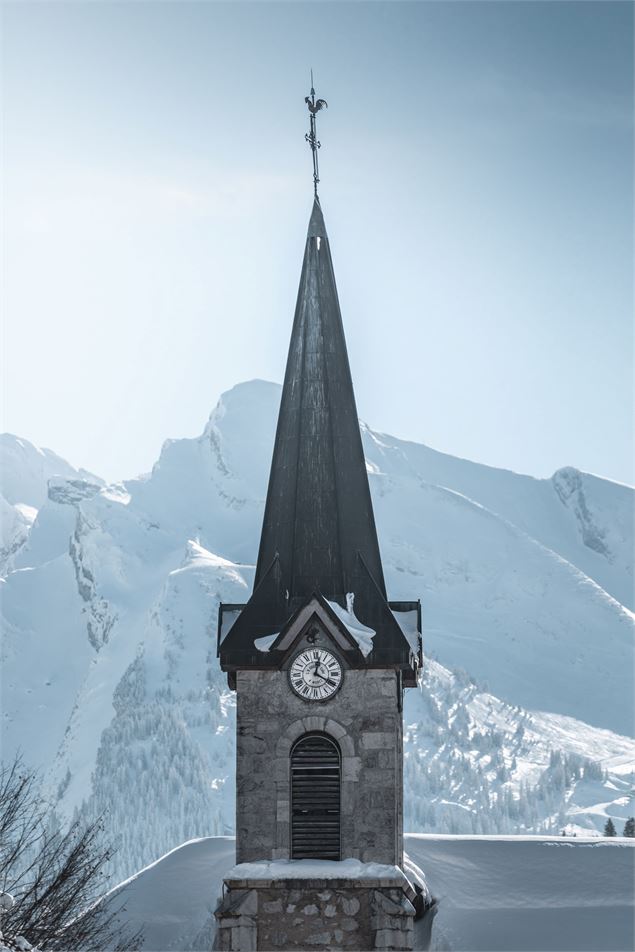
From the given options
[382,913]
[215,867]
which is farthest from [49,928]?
[382,913]

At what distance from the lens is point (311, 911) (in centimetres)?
3447

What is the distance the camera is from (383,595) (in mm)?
36656

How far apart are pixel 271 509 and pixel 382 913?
935cm

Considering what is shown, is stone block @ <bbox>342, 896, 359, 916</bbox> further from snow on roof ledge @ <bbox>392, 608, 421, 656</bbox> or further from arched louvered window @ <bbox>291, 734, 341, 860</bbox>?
snow on roof ledge @ <bbox>392, 608, 421, 656</bbox>

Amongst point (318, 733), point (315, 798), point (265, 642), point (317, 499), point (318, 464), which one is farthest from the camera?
point (318, 464)

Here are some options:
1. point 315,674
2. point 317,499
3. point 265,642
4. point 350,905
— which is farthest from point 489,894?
point 317,499

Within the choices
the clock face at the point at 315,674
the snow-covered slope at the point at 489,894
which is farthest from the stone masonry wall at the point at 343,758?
the snow-covered slope at the point at 489,894

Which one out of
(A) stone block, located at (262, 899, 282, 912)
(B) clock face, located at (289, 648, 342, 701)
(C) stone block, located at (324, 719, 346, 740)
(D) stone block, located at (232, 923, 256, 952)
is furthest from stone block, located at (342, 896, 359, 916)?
(B) clock face, located at (289, 648, 342, 701)

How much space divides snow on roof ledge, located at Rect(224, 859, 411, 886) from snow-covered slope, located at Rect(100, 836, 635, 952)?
7.84 feet

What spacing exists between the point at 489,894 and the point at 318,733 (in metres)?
6.17

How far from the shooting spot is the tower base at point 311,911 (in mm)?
34344

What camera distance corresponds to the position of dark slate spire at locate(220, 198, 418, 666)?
36094 millimetres

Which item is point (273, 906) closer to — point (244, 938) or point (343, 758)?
point (244, 938)

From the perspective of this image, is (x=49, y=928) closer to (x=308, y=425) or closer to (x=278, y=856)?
(x=278, y=856)
